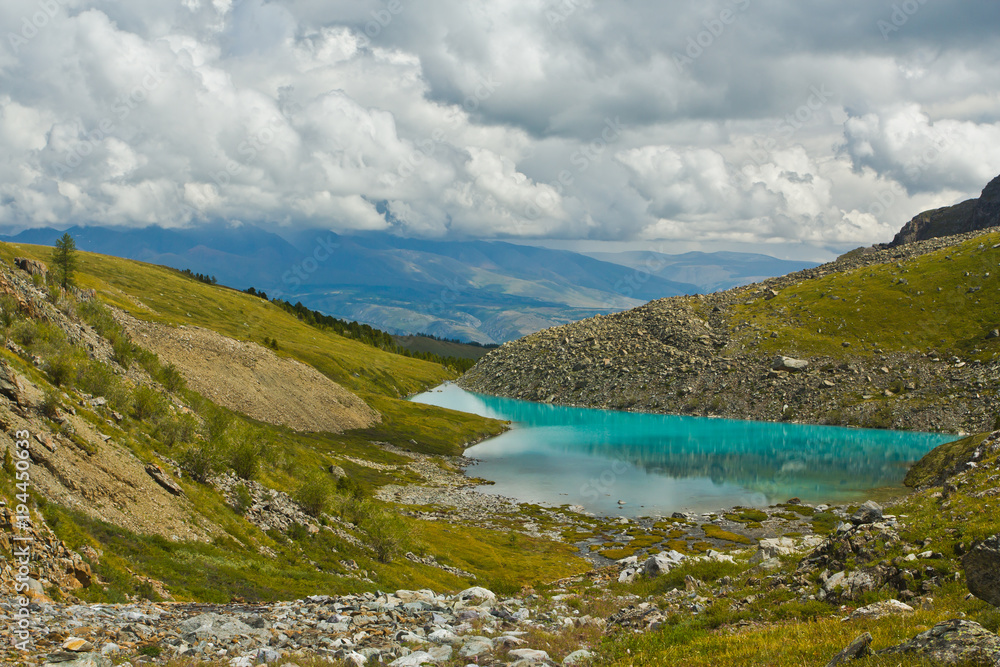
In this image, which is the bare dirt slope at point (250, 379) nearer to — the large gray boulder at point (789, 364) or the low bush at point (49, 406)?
the low bush at point (49, 406)

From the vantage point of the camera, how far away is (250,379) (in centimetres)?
9838

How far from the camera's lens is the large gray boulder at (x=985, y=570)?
578 inches

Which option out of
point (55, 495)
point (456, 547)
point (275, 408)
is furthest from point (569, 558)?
point (275, 408)

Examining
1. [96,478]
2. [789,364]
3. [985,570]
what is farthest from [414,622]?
[789,364]

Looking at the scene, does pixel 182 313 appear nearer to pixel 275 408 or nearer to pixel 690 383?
pixel 275 408

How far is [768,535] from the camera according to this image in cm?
6575

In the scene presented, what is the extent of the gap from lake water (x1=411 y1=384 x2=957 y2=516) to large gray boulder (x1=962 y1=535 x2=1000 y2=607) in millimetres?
67229

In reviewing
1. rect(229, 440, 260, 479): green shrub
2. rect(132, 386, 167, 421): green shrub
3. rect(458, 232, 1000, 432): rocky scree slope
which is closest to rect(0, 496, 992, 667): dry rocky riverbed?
rect(229, 440, 260, 479): green shrub

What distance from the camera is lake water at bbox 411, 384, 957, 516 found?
8888 centimetres

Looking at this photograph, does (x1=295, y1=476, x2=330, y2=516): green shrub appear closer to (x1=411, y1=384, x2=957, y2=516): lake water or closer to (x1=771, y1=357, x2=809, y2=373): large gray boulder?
(x1=411, y1=384, x2=957, y2=516): lake water

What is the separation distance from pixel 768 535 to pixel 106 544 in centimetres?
6455

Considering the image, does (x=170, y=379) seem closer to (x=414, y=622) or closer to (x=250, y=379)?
(x=250, y=379)

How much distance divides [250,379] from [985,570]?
99921 millimetres

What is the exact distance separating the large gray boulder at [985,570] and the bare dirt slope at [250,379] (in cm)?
9128
